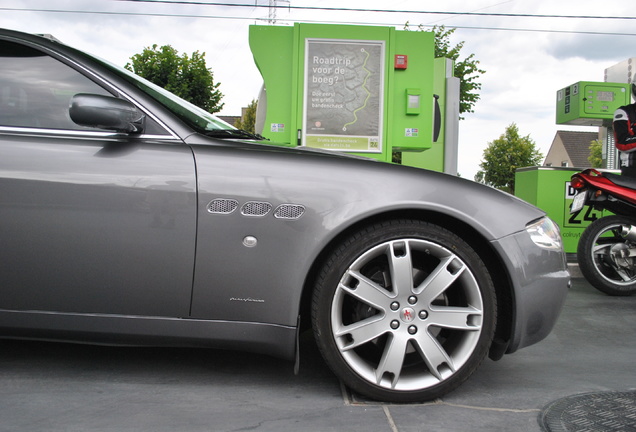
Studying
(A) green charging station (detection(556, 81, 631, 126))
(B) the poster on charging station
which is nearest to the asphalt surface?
(B) the poster on charging station

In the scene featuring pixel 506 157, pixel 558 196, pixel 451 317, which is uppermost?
pixel 506 157

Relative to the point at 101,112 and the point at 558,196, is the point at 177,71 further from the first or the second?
the point at 101,112

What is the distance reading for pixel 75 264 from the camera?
7.91ft

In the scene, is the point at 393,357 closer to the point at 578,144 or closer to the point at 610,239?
the point at 610,239

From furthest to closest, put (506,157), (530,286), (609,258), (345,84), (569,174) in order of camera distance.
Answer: (506,157) < (569,174) < (345,84) < (609,258) < (530,286)

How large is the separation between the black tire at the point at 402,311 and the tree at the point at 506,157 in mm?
54057

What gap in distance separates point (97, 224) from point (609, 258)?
15.0 ft

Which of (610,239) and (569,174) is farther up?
(569,174)

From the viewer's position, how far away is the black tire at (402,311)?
2.41 m

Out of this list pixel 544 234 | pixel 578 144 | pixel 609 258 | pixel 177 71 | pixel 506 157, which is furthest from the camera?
pixel 578 144

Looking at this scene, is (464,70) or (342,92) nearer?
(342,92)

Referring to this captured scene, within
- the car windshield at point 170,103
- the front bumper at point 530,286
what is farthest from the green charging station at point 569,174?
the car windshield at point 170,103

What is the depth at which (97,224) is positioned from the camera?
2391mm

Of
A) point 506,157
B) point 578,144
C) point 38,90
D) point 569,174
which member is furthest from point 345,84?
point 578,144
